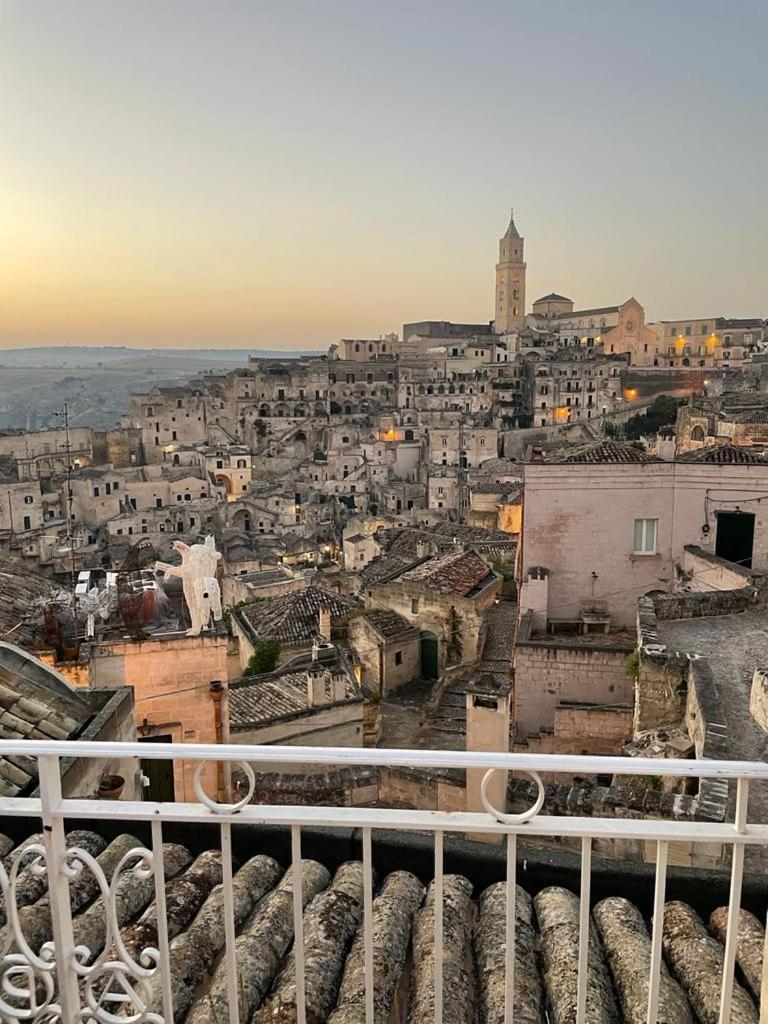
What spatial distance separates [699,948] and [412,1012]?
1.16 meters

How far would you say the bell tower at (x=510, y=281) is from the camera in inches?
4277

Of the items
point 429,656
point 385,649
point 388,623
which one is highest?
point 388,623

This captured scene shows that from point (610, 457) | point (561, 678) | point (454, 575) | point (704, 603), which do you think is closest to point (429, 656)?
point (454, 575)

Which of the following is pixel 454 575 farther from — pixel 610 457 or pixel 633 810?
pixel 633 810

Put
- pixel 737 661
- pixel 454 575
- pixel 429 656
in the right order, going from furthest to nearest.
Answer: pixel 454 575 → pixel 429 656 → pixel 737 661

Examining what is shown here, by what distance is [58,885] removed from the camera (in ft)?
7.74

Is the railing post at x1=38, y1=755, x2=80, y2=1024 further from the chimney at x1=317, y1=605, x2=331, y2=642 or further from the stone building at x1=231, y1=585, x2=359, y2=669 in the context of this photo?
the chimney at x1=317, y1=605, x2=331, y2=642

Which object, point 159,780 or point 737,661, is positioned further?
point 737,661

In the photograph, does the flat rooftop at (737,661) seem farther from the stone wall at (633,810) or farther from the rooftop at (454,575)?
the rooftop at (454,575)

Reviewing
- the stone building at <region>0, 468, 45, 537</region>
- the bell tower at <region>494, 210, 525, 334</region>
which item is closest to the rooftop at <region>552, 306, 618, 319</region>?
the bell tower at <region>494, 210, 525, 334</region>

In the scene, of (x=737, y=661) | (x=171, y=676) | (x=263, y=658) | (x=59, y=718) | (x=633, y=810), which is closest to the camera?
(x=59, y=718)

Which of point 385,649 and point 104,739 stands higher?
point 104,739

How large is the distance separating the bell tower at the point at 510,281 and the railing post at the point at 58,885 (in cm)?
10970

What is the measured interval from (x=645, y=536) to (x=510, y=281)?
100 metres
